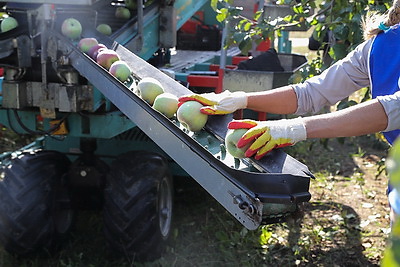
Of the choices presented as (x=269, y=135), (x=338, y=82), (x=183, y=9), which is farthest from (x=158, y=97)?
(x=183, y=9)

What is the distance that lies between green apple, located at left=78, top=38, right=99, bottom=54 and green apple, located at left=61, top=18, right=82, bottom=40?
0.13 m

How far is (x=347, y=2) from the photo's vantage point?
358 centimetres

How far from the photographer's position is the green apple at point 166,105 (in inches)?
88.7

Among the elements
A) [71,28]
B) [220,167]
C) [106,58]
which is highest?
[71,28]

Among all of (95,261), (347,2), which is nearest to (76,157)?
(95,261)

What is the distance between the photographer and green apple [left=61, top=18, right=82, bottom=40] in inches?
124

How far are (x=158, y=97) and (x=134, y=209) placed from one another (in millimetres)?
1342

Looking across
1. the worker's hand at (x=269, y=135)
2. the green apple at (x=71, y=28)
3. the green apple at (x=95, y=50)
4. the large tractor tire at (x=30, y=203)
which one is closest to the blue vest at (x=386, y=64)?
the worker's hand at (x=269, y=135)

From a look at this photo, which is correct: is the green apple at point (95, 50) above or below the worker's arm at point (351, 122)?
above

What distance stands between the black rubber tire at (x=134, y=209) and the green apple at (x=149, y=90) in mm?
1201

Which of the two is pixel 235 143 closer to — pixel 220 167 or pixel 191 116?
pixel 220 167

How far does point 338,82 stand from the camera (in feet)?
7.66

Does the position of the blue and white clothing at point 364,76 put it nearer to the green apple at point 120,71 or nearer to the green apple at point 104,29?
the green apple at point 120,71

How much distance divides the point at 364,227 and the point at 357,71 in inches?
87.1
